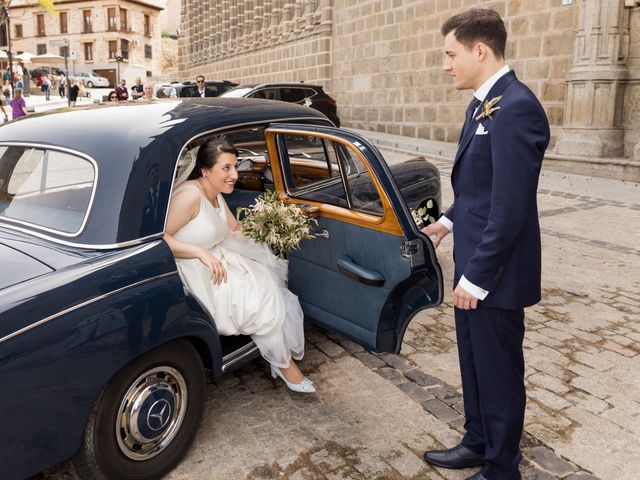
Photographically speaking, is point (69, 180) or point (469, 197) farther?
point (69, 180)

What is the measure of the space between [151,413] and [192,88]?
1943 cm

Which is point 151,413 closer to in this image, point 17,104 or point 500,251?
point 500,251

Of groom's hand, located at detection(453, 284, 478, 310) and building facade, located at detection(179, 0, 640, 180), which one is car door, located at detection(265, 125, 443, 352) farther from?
building facade, located at detection(179, 0, 640, 180)

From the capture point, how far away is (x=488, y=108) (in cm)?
234

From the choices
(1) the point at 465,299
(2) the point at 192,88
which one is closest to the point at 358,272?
(1) the point at 465,299

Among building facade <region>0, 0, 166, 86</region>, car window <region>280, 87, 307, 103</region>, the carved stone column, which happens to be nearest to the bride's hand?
the carved stone column

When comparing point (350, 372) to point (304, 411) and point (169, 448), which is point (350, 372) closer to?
point (304, 411)

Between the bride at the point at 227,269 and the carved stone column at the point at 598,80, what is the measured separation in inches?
392

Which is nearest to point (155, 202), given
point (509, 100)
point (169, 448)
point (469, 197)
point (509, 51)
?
point (169, 448)

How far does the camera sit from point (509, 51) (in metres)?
13.8

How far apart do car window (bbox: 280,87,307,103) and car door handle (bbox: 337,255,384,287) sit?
40.6 feet

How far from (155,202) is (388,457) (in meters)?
1.69

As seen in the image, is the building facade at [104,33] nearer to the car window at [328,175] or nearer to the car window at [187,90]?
the car window at [187,90]

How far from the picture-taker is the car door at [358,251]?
10.5 ft
